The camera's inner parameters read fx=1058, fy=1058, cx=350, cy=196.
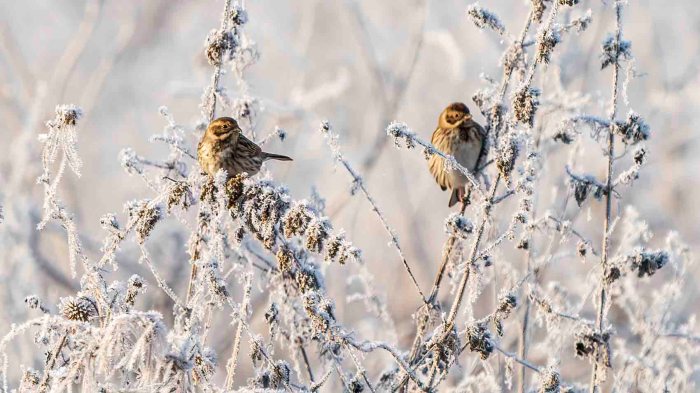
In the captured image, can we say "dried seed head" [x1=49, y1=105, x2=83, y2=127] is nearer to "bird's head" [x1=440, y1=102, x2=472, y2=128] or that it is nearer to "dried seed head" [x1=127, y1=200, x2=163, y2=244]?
"dried seed head" [x1=127, y1=200, x2=163, y2=244]

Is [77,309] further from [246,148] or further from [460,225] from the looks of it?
[246,148]

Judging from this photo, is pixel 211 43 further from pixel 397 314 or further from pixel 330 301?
pixel 397 314

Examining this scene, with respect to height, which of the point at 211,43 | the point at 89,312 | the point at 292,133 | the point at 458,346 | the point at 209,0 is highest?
the point at 209,0

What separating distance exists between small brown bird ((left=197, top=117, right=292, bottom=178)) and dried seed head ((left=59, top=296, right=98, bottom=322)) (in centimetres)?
101

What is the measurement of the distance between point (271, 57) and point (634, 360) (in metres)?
15.2

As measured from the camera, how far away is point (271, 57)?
19062mm

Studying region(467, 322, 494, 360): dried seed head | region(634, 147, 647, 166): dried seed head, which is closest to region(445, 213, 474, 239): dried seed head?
region(467, 322, 494, 360): dried seed head

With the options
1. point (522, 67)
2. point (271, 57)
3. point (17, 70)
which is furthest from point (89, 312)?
point (271, 57)

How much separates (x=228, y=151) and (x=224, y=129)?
0.35 ft

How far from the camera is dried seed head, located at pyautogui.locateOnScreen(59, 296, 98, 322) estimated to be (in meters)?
3.41

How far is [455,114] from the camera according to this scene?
5980 mm

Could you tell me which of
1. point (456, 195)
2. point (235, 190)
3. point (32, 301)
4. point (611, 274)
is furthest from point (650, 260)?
point (456, 195)

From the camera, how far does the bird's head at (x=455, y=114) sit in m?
5.93

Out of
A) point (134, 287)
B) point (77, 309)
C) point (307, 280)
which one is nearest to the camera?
point (77, 309)
